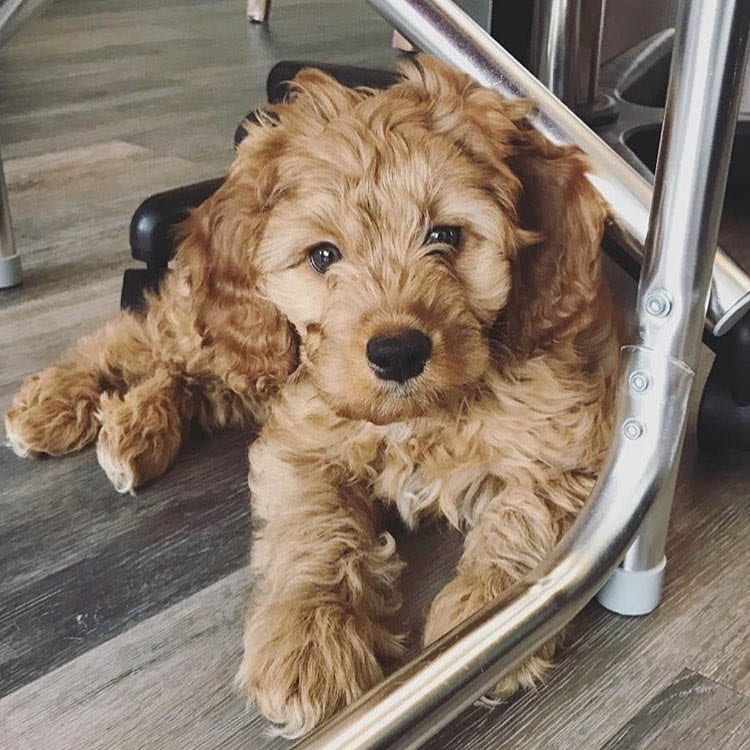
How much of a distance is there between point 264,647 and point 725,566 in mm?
561

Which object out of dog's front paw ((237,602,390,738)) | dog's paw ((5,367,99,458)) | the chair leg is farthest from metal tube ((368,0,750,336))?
the chair leg

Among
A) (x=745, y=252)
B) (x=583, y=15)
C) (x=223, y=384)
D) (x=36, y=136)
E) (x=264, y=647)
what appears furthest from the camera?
(x=36, y=136)

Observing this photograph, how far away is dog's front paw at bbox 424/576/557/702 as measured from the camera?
1.05 meters

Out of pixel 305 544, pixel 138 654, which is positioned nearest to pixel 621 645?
pixel 305 544

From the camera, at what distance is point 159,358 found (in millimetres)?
1594

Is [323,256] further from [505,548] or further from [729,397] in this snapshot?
[729,397]

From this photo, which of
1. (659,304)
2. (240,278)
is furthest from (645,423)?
(240,278)

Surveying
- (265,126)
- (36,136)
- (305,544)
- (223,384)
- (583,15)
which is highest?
(265,126)

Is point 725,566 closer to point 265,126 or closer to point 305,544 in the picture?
point 305,544

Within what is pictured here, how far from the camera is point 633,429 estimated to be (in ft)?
3.50

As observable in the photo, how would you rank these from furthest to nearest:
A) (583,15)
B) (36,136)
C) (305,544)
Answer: (36,136) < (583,15) < (305,544)

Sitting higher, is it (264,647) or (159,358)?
(264,647)

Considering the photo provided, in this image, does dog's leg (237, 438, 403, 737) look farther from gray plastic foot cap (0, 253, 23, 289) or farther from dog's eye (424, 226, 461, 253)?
gray plastic foot cap (0, 253, 23, 289)

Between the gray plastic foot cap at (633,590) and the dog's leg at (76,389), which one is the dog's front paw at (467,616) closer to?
the gray plastic foot cap at (633,590)
